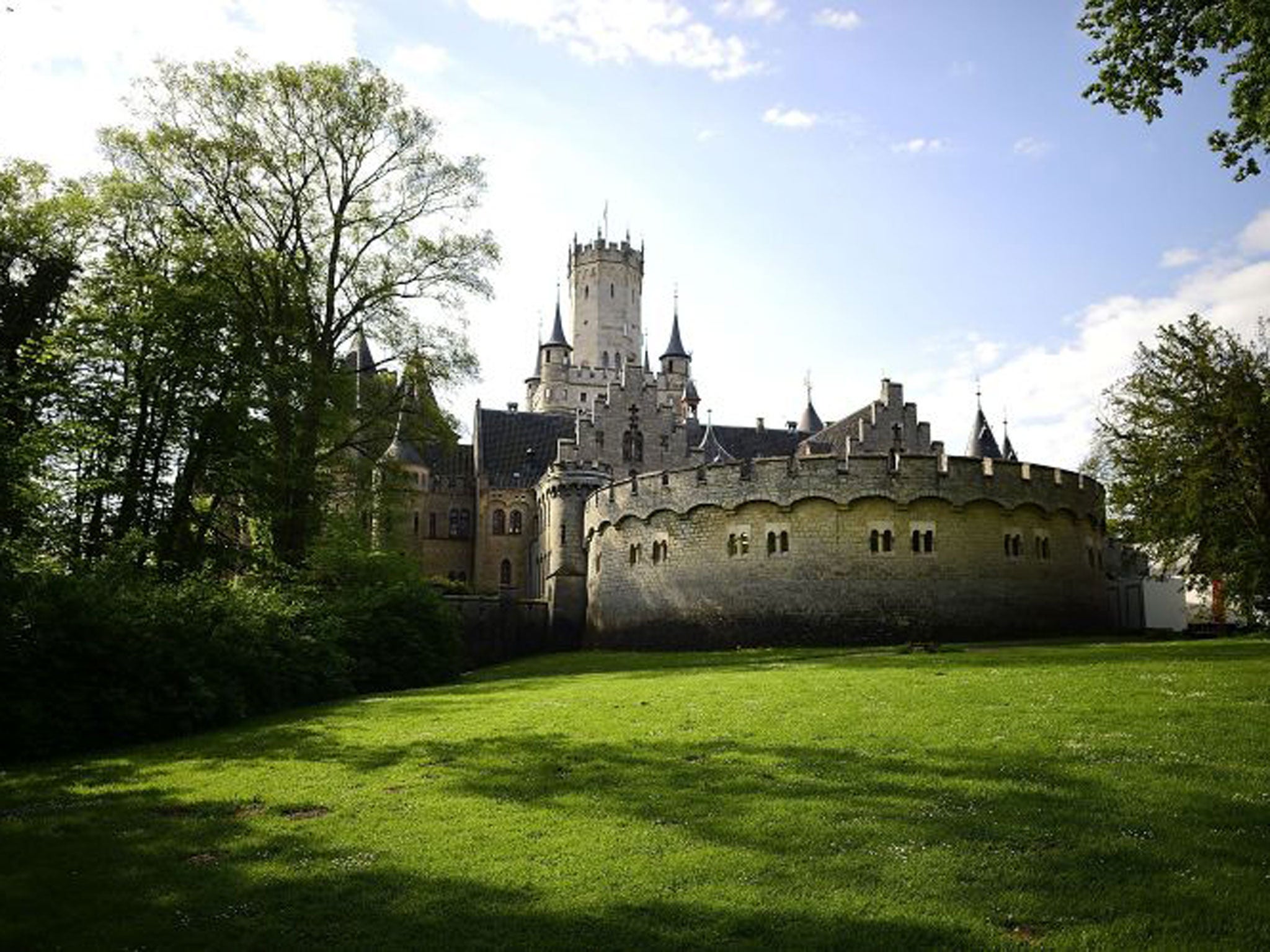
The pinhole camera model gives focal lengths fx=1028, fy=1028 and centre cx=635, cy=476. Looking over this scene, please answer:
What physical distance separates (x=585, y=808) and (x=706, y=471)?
87.5 ft

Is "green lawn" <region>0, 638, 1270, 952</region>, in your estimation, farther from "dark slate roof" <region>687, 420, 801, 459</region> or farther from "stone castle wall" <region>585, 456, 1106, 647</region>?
"dark slate roof" <region>687, 420, 801, 459</region>

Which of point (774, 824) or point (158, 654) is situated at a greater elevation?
point (158, 654)

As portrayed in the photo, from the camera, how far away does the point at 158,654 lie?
18453 millimetres

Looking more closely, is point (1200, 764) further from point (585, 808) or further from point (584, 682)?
point (584, 682)

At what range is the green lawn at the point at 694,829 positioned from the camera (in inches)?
307

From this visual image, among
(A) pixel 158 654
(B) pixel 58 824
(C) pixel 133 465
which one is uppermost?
(C) pixel 133 465

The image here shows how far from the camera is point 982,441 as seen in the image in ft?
195

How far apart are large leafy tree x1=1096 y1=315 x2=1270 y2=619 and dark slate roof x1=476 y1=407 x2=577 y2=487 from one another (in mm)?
38110

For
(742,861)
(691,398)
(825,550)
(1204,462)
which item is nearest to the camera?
(742,861)


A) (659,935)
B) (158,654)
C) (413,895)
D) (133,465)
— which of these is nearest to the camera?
(659,935)

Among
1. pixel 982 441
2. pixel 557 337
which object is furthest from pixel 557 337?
pixel 982 441

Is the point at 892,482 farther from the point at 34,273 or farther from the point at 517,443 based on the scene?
the point at 517,443

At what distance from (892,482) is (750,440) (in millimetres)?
34047

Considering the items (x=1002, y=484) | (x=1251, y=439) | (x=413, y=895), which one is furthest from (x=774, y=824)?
(x=1002, y=484)
